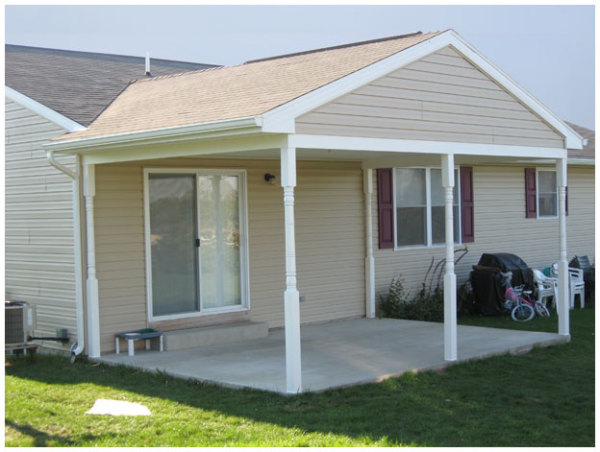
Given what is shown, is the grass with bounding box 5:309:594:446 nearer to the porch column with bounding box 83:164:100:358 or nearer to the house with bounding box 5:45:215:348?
the porch column with bounding box 83:164:100:358

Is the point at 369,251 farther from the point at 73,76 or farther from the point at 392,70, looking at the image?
the point at 73,76

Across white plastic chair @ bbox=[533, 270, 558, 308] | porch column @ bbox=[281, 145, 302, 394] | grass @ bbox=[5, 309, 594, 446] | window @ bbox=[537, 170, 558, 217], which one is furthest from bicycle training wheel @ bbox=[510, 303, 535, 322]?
porch column @ bbox=[281, 145, 302, 394]

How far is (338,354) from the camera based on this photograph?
9.20m

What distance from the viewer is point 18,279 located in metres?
10.4

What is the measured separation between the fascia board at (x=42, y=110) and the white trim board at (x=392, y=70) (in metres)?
3.32

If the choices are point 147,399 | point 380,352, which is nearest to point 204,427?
point 147,399

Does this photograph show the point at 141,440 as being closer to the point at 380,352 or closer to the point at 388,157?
the point at 380,352

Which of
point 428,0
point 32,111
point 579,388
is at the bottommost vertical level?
point 579,388

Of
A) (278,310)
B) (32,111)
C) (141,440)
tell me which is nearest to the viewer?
(141,440)

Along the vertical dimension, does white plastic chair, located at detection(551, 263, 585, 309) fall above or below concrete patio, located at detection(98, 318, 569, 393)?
above

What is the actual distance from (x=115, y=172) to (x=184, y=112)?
63.2 inches

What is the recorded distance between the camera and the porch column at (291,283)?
7.23 meters

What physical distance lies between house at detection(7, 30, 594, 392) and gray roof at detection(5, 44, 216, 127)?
34cm

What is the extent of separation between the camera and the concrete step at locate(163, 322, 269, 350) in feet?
31.7
